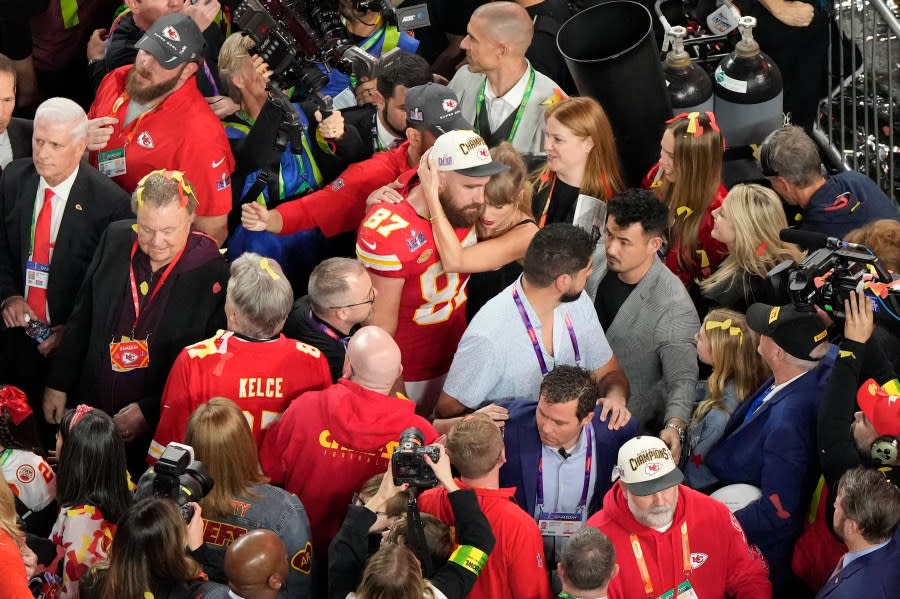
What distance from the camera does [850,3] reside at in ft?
23.7

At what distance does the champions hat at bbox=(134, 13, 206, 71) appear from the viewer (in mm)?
5684

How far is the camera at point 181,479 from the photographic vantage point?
4016 mm

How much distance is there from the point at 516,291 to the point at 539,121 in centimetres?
148

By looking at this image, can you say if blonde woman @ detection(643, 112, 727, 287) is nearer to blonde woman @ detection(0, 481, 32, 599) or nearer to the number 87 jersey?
the number 87 jersey

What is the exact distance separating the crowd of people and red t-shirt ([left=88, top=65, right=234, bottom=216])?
0.05 feet

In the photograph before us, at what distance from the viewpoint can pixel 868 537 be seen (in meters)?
4.29

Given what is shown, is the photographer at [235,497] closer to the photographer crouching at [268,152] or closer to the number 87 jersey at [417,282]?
the number 87 jersey at [417,282]

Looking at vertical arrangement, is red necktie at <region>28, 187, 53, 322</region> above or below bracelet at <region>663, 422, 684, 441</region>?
above

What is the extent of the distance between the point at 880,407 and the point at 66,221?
11.0 feet

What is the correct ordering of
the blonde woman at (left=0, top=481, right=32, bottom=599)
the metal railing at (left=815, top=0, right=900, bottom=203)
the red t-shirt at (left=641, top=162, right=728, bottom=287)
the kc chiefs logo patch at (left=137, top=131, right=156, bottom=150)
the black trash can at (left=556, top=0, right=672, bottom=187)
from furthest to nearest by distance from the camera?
the metal railing at (left=815, top=0, right=900, bottom=203) < the black trash can at (left=556, top=0, right=672, bottom=187) < the red t-shirt at (left=641, top=162, right=728, bottom=287) < the kc chiefs logo patch at (left=137, top=131, right=156, bottom=150) < the blonde woman at (left=0, top=481, right=32, bottom=599)

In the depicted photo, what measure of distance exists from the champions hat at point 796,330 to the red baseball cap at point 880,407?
0.83ft

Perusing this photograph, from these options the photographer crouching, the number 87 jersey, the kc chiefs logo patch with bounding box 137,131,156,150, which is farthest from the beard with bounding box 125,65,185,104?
the number 87 jersey

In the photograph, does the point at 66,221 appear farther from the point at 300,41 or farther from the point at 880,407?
the point at 880,407

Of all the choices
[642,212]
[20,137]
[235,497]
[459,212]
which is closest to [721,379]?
[642,212]
